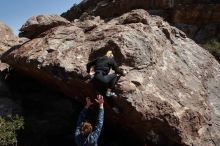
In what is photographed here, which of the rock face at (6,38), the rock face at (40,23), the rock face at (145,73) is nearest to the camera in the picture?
the rock face at (145,73)

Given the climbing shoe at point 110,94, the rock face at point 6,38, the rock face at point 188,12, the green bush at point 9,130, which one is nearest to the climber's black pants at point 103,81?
the climbing shoe at point 110,94

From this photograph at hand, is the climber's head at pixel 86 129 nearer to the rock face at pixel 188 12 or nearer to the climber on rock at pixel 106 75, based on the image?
the climber on rock at pixel 106 75

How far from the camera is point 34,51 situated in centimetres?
1209

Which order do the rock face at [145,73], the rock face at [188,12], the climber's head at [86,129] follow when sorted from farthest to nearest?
the rock face at [188,12] → the rock face at [145,73] → the climber's head at [86,129]

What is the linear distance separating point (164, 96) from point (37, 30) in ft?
24.9

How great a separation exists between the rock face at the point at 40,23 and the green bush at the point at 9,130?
493cm

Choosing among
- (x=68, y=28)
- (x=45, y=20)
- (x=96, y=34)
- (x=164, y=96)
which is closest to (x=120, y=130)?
(x=164, y=96)

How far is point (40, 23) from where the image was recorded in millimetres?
15523

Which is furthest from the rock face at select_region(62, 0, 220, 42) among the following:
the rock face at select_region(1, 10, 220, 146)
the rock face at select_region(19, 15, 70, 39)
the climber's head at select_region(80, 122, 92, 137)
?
the climber's head at select_region(80, 122, 92, 137)

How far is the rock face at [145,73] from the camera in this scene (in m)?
10.1

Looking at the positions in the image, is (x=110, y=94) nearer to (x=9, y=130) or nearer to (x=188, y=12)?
(x=9, y=130)

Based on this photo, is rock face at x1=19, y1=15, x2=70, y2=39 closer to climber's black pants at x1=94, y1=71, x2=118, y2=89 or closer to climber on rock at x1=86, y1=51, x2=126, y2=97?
climber on rock at x1=86, y1=51, x2=126, y2=97

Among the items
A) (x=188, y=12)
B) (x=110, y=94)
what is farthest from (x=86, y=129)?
(x=188, y=12)

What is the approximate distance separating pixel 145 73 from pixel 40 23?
6.67 meters
